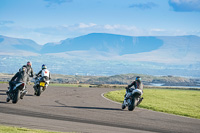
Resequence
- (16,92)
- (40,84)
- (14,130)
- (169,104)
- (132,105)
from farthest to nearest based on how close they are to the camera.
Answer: (169,104), (40,84), (16,92), (132,105), (14,130)

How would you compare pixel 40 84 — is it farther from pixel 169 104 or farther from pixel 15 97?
pixel 169 104

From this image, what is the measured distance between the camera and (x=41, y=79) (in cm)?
2531

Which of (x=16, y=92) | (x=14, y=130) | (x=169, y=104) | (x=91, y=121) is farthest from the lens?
(x=169, y=104)

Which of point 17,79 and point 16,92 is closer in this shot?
point 16,92

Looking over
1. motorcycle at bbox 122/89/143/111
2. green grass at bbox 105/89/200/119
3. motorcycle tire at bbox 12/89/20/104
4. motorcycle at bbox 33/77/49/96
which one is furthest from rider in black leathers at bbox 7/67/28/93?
green grass at bbox 105/89/200/119

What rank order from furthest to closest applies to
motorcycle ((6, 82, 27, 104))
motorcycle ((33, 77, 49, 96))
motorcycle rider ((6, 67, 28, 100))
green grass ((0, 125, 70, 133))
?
motorcycle ((33, 77, 49, 96)), motorcycle rider ((6, 67, 28, 100)), motorcycle ((6, 82, 27, 104)), green grass ((0, 125, 70, 133))

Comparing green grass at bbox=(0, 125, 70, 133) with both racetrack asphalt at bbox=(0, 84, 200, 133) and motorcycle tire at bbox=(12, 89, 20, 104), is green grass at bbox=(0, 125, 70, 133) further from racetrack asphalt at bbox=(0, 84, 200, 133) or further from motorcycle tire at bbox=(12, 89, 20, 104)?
motorcycle tire at bbox=(12, 89, 20, 104)

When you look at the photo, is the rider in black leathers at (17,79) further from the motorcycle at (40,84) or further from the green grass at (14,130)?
the green grass at (14,130)

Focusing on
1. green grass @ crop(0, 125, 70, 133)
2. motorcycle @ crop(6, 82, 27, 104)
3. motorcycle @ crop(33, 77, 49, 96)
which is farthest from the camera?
motorcycle @ crop(33, 77, 49, 96)

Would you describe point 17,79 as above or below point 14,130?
above

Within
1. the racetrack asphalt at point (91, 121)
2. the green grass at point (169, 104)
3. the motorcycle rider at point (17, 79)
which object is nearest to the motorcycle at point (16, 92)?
the motorcycle rider at point (17, 79)

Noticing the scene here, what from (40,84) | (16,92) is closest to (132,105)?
(16,92)

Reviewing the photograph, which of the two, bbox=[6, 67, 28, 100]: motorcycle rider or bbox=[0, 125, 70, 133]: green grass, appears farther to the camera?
bbox=[6, 67, 28, 100]: motorcycle rider

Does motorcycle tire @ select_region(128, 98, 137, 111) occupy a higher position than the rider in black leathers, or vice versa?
the rider in black leathers
